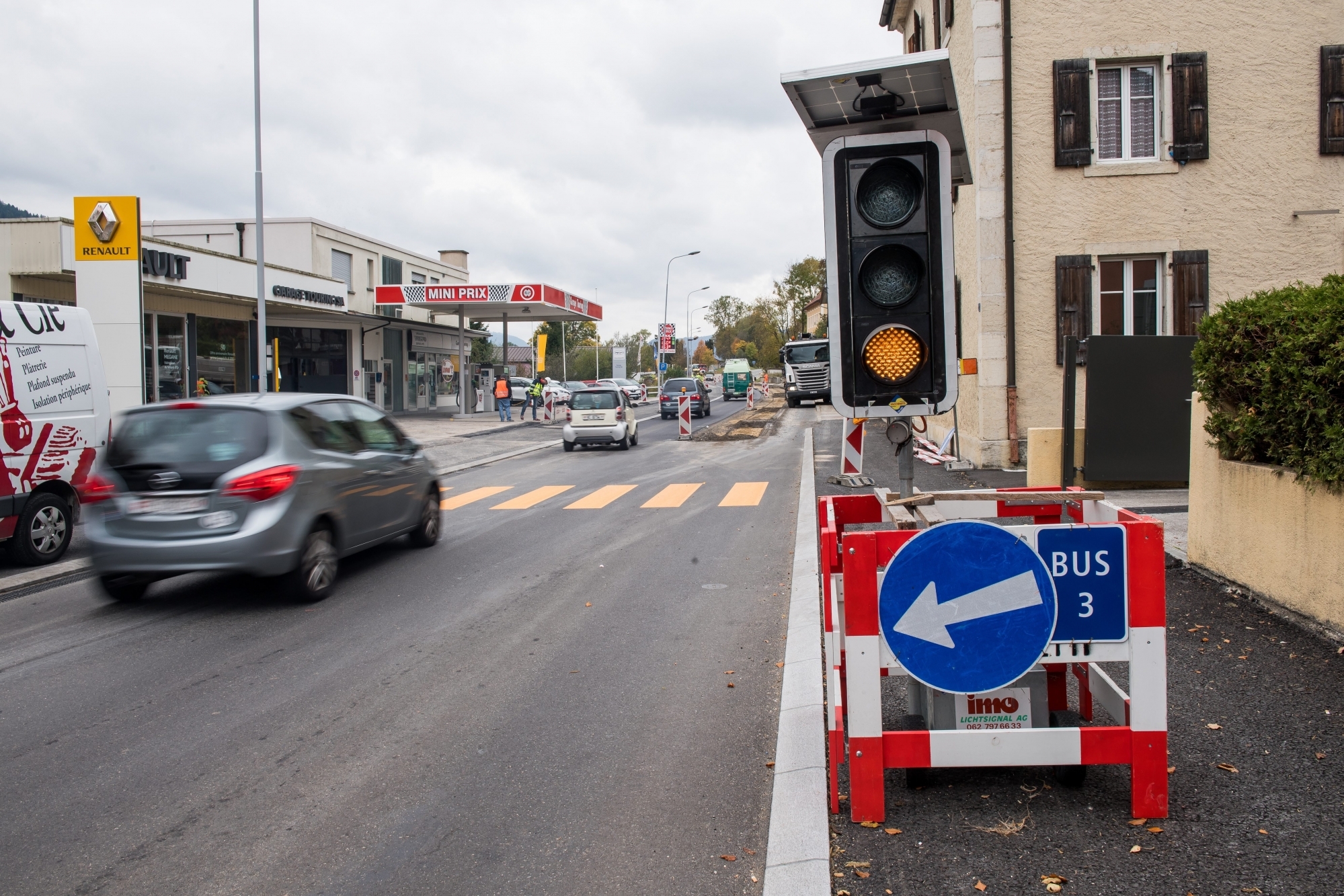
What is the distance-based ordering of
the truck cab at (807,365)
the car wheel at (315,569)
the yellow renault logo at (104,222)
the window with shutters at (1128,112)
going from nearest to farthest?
the car wheel at (315,569) < the window with shutters at (1128,112) < the yellow renault logo at (104,222) < the truck cab at (807,365)

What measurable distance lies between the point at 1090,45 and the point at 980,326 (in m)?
4.76

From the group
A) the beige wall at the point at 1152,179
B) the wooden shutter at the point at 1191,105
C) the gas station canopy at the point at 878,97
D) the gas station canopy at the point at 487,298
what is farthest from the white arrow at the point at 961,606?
the gas station canopy at the point at 487,298

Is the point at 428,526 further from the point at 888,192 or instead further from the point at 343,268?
the point at 343,268

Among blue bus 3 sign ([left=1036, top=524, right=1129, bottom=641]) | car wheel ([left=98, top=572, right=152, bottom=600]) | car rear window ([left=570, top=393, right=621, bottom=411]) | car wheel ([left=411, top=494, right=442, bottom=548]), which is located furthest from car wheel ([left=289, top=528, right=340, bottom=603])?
car rear window ([left=570, top=393, right=621, bottom=411])

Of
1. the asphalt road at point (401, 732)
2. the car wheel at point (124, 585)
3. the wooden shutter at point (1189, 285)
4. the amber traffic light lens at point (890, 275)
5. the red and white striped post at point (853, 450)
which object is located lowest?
the asphalt road at point (401, 732)

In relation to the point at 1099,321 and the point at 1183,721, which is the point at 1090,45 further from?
the point at 1183,721

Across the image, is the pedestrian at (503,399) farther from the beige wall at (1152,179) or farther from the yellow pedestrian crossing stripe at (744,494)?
the beige wall at (1152,179)

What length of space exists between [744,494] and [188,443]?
8473mm

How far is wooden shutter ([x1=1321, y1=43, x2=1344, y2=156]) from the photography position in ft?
51.5

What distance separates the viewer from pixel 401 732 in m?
4.81

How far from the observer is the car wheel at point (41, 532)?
8.91 m

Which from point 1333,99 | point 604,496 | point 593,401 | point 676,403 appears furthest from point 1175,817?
point 676,403

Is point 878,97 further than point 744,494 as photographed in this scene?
No

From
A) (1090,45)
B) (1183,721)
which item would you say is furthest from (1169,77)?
(1183,721)
